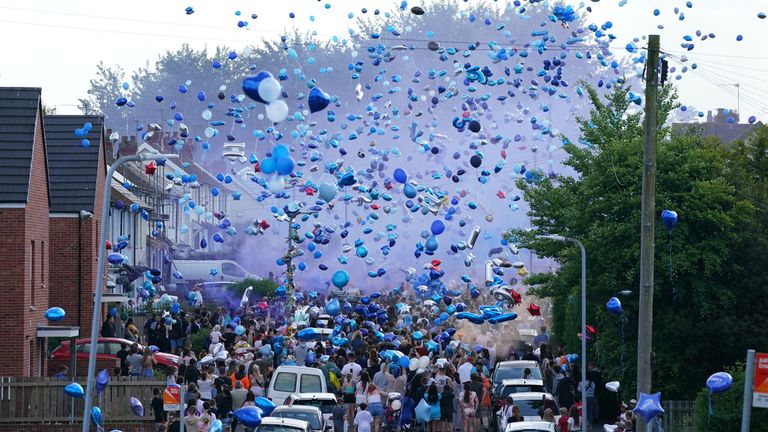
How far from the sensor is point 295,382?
1196 inches

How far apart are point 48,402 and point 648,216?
13.1 metres

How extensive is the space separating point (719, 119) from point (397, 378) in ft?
234

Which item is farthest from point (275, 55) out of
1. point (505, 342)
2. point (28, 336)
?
point (28, 336)

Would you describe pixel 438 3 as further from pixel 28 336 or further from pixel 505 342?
pixel 28 336

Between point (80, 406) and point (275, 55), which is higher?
point (275, 55)

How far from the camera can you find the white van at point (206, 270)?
74688 millimetres

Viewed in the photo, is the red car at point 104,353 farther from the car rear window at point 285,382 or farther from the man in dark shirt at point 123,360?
the car rear window at point 285,382

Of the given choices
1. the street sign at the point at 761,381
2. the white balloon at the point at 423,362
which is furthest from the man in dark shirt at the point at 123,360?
the street sign at the point at 761,381

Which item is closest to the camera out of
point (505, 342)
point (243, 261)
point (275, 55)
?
point (505, 342)

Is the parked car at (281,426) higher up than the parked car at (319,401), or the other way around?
the parked car at (281,426)

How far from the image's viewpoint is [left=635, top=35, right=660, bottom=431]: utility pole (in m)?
22.9

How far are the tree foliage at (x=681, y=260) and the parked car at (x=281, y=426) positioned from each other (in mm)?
11974

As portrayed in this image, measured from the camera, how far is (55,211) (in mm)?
39375

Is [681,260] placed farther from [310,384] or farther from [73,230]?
[73,230]
